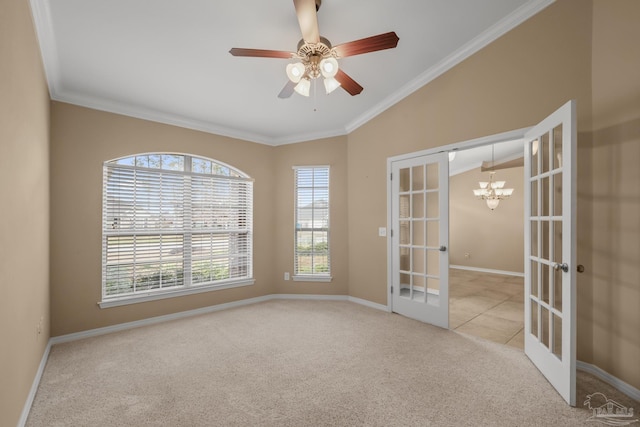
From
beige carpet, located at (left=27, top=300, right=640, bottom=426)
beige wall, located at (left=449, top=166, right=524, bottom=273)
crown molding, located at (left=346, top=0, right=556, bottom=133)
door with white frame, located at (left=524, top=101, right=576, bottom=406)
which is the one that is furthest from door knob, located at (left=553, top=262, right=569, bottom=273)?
beige wall, located at (left=449, top=166, right=524, bottom=273)

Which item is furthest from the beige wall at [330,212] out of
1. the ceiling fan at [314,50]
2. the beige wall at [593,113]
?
the ceiling fan at [314,50]

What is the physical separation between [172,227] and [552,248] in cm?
420

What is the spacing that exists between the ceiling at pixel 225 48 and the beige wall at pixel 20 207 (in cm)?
37

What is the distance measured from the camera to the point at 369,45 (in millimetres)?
1987

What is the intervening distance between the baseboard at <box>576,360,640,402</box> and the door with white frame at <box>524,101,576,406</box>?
0.33 metres

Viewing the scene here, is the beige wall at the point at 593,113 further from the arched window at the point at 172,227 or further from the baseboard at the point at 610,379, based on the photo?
the arched window at the point at 172,227

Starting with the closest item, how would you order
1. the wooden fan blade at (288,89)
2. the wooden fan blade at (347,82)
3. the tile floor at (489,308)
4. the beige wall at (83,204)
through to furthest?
1. the wooden fan blade at (347,82)
2. the wooden fan blade at (288,89)
3. the beige wall at (83,204)
4. the tile floor at (489,308)

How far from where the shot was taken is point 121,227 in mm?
3656

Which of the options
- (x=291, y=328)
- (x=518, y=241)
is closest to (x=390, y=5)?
(x=291, y=328)

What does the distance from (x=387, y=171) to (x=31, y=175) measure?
142 inches

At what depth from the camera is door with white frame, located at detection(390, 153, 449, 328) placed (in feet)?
11.2

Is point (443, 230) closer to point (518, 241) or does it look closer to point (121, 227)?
point (121, 227)

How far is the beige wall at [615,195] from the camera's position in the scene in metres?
2.07

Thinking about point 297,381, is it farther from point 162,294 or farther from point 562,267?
point 162,294
